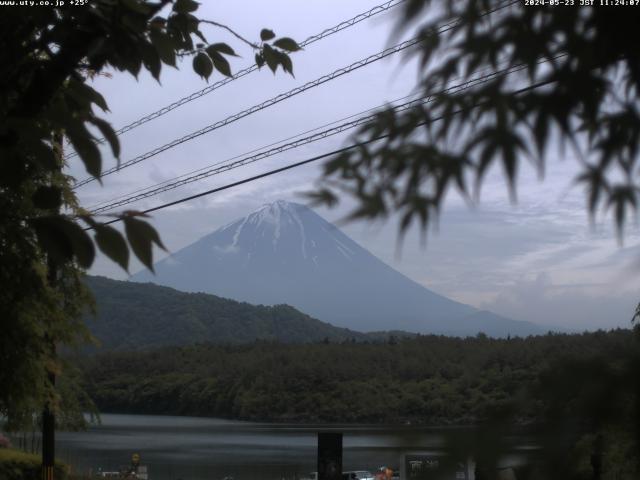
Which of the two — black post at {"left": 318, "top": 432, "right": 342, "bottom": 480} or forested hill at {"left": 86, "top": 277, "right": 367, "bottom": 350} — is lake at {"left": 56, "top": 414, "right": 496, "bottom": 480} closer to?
forested hill at {"left": 86, "top": 277, "right": 367, "bottom": 350}

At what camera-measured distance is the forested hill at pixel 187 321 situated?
34625mm

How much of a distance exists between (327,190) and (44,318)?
4.37 m

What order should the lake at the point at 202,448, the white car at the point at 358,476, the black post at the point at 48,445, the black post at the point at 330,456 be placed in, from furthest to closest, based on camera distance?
the lake at the point at 202,448, the white car at the point at 358,476, the black post at the point at 330,456, the black post at the point at 48,445

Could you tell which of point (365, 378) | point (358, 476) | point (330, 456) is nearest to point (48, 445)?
point (330, 456)

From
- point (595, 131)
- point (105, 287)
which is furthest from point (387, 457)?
point (105, 287)

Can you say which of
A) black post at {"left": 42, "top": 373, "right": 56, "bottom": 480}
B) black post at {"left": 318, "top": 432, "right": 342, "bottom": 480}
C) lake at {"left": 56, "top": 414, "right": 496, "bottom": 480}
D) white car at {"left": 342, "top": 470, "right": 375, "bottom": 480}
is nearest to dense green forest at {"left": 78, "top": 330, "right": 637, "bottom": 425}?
black post at {"left": 318, "top": 432, "right": 342, "bottom": 480}

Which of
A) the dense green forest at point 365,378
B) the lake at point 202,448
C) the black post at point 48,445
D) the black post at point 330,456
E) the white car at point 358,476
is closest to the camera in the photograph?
the dense green forest at point 365,378

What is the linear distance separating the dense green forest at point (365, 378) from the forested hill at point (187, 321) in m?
2.99

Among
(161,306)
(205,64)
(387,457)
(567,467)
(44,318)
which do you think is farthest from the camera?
(161,306)

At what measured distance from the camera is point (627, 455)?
1.25 meters

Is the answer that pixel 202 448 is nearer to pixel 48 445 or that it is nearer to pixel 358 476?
pixel 358 476

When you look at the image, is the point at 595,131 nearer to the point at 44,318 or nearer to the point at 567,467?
the point at 567,467

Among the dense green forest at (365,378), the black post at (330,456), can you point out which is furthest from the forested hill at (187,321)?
the black post at (330,456)

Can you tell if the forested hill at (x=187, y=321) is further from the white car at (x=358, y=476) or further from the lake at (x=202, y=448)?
the white car at (x=358, y=476)
